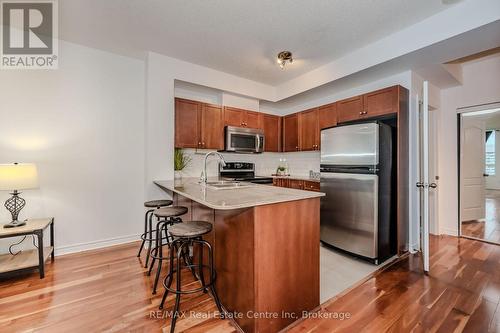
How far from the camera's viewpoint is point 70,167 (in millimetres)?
2941

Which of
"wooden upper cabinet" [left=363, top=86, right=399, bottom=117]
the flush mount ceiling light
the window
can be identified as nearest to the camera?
"wooden upper cabinet" [left=363, top=86, right=399, bottom=117]

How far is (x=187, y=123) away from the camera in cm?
358

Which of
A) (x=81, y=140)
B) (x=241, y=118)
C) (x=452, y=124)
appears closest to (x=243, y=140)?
(x=241, y=118)

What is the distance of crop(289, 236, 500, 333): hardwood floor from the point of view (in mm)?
1651

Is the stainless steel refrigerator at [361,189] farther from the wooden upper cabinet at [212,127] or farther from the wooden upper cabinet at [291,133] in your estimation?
the wooden upper cabinet at [212,127]

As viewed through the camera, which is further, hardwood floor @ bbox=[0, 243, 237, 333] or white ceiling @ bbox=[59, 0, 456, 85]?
white ceiling @ bbox=[59, 0, 456, 85]

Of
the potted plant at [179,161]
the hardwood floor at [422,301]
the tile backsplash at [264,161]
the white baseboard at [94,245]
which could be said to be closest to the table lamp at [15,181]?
the white baseboard at [94,245]

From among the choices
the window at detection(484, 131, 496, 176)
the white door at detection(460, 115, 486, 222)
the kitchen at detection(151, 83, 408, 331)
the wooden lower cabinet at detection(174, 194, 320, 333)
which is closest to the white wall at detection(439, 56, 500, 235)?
the white door at detection(460, 115, 486, 222)

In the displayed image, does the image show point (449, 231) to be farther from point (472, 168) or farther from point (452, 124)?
point (452, 124)

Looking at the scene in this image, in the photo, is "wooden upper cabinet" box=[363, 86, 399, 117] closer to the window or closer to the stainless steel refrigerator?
the stainless steel refrigerator

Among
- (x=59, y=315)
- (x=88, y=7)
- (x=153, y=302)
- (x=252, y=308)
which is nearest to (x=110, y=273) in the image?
(x=59, y=315)

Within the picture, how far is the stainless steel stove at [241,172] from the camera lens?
13.6 feet

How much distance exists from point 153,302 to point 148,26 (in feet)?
9.79

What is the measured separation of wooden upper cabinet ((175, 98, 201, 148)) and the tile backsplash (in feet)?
1.16
